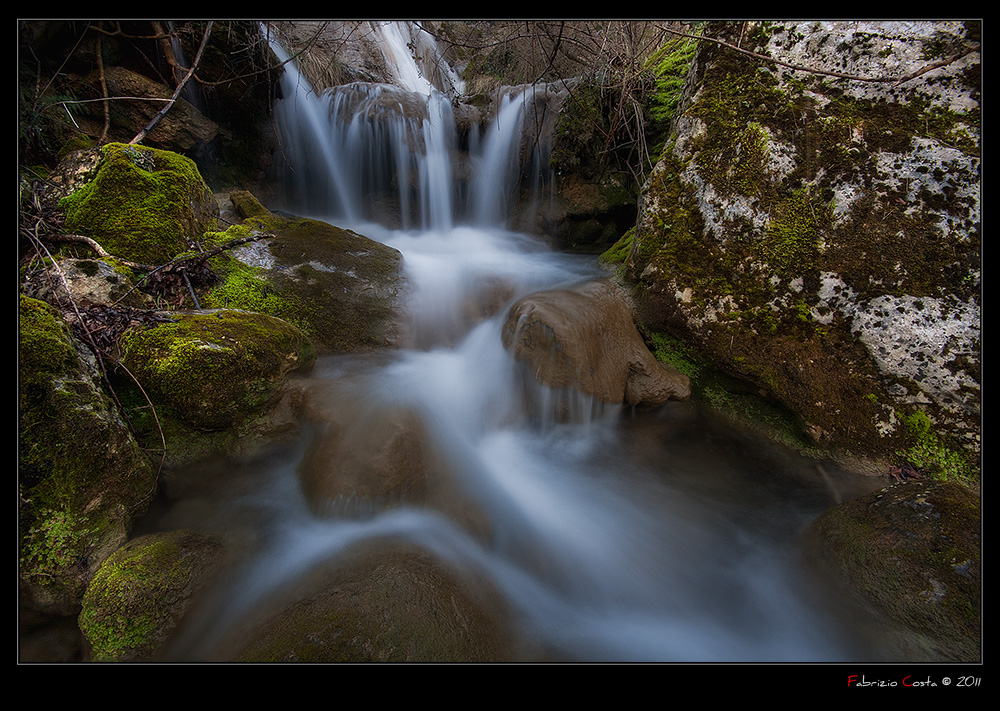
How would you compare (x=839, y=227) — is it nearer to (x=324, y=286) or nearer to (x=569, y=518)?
(x=569, y=518)

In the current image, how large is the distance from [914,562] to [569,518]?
1.72 m

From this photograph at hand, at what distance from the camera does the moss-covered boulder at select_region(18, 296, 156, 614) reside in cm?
181

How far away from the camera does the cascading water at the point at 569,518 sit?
6.86ft

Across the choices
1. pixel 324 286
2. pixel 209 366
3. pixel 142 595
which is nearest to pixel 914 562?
pixel 142 595

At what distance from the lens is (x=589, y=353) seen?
3.32 m

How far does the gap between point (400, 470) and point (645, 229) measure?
295cm

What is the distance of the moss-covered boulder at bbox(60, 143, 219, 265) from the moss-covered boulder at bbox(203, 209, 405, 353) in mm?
372

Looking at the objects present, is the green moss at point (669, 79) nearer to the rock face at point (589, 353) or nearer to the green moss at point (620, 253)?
the green moss at point (620, 253)

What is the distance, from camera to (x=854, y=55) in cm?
297

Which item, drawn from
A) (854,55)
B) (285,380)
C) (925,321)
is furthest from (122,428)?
(854,55)

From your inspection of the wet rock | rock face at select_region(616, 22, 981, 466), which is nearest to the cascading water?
the wet rock

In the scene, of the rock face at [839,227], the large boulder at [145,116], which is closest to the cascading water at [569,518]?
the rock face at [839,227]

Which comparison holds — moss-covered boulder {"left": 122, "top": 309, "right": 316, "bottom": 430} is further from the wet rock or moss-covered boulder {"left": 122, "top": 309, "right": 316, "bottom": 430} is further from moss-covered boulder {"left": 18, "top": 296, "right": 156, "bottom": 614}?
the wet rock

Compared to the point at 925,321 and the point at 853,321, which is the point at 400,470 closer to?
the point at 853,321
